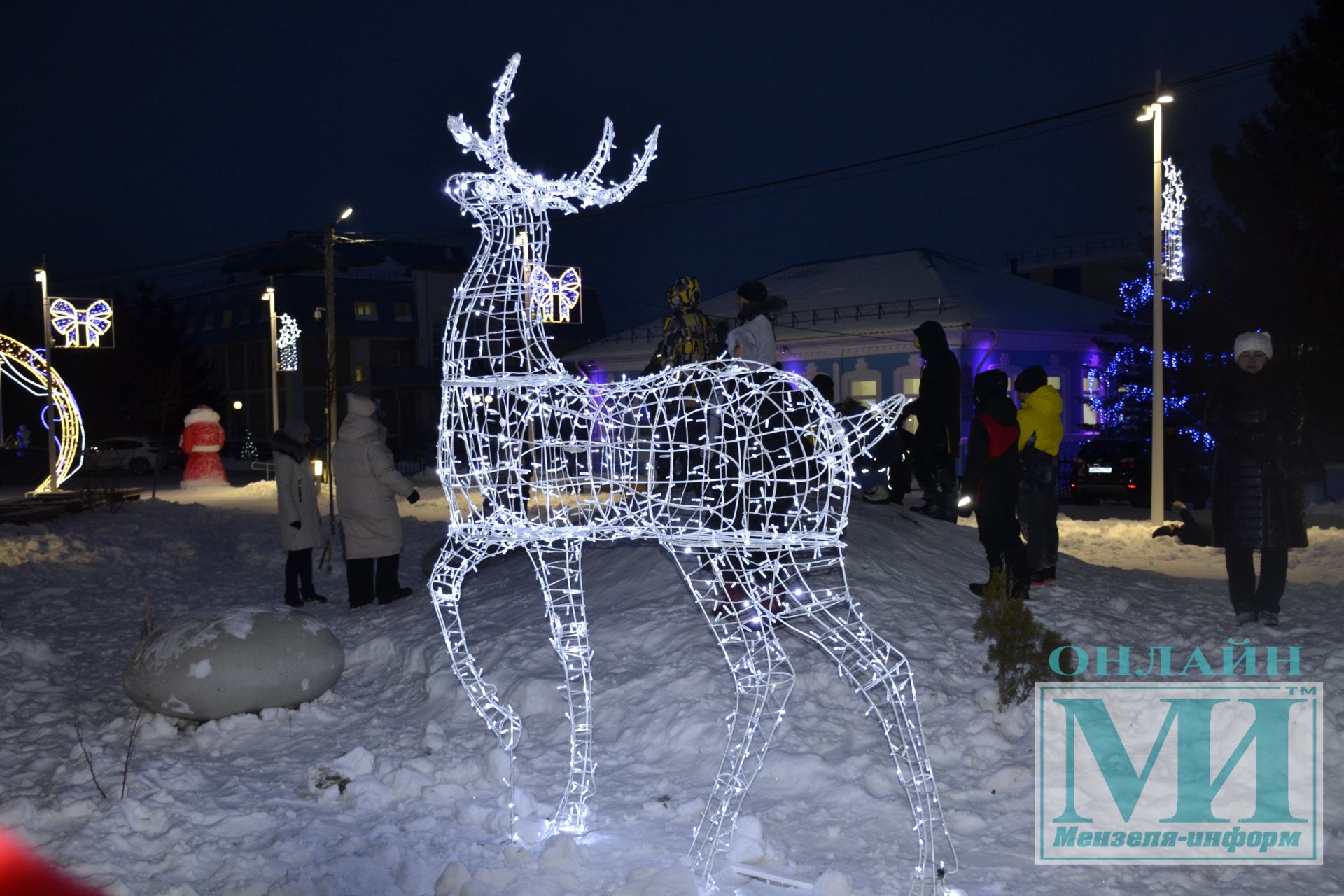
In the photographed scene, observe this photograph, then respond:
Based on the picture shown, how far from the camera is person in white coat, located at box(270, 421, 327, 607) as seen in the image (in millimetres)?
8156

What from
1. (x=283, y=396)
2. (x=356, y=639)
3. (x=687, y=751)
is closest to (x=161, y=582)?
(x=356, y=639)

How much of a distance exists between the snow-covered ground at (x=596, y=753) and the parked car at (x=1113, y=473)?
387 inches

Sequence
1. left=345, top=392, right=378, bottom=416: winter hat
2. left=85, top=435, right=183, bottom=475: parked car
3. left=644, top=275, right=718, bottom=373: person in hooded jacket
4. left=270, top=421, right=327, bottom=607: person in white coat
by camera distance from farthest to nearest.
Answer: left=85, top=435, right=183, bottom=475: parked car → left=270, top=421, right=327, bottom=607: person in white coat → left=345, top=392, right=378, bottom=416: winter hat → left=644, top=275, right=718, bottom=373: person in hooded jacket

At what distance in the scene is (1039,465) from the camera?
7.77 metres

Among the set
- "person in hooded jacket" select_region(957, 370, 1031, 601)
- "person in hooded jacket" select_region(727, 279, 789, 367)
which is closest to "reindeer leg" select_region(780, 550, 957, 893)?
"person in hooded jacket" select_region(727, 279, 789, 367)

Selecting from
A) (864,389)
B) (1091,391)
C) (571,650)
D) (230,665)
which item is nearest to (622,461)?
(571,650)

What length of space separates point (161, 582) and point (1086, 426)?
70.5 feet

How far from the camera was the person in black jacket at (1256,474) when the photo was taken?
6062 mm

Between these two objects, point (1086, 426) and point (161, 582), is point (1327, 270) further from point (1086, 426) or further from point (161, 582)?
point (161, 582)

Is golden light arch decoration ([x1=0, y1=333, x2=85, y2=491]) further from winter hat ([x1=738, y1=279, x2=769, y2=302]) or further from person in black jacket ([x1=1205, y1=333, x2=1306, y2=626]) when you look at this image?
person in black jacket ([x1=1205, y1=333, x2=1306, y2=626])

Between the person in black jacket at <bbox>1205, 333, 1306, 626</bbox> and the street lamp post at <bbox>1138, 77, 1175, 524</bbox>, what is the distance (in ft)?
22.5

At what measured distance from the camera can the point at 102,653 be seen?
7273 mm

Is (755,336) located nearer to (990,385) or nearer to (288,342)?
(990,385)

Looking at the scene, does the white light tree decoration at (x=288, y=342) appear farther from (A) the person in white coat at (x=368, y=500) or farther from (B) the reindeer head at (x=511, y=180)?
(B) the reindeer head at (x=511, y=180)
